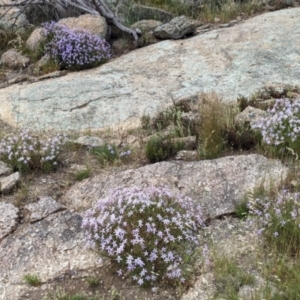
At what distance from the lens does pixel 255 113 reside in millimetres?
6465

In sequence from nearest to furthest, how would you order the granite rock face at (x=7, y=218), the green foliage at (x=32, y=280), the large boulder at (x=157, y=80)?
the green foliage at (x=32, y=280), the granite rock face at (x=7, y=218), the large boulder at (x=157, y=80)

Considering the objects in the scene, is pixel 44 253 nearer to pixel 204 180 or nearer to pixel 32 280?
pixel 32 280

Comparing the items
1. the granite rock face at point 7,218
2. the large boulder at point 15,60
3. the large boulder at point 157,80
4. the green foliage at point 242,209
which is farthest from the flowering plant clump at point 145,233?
the large boulder at point 15,60

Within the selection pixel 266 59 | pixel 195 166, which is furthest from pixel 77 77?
pixel 195 166

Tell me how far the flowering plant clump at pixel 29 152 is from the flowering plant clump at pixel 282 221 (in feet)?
8.14

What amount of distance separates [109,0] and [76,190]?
716 centimetres

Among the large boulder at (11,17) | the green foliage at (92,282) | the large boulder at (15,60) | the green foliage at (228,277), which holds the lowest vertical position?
the green foliage at (92,282)

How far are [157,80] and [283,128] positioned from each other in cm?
309

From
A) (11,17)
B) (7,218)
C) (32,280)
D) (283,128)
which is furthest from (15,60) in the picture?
(32,280)

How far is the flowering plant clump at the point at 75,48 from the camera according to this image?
9031 millimetres

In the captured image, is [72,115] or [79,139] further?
[72,115]

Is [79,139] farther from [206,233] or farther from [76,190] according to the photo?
[206,233]

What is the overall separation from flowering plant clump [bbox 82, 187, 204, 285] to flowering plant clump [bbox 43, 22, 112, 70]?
15.7 feet

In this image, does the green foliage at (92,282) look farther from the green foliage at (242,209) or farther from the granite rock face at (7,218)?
the green foliage at (242,209)
